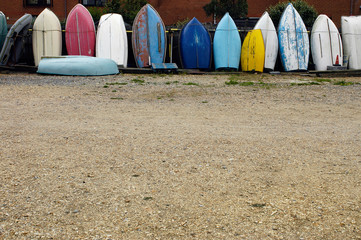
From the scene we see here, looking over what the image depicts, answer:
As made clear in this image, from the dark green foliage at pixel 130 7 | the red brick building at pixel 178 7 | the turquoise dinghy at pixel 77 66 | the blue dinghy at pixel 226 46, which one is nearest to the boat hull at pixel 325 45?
the blue dinghy at pixel 226 46

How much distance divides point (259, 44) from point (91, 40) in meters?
4.94

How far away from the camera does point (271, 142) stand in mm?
4160

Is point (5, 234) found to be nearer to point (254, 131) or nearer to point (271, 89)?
point (254, 131)

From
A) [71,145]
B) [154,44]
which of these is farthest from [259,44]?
[71,145]

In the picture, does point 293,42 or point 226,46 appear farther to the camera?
point 293,42

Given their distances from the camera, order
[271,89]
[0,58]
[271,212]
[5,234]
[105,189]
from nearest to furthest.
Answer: [5,234] < [271,212] < [105,189] < [271,89] < [0,58]

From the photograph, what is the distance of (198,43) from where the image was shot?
1290cm

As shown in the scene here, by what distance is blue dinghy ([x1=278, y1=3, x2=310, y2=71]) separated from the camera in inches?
499

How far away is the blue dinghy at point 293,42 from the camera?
12664mm

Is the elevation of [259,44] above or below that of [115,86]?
above

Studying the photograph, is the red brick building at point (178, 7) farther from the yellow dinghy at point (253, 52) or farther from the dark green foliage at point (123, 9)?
the yellow dinghy at point (253, 52)

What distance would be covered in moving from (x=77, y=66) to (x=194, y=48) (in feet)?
12.3

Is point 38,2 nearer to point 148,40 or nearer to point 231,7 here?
point 231,7

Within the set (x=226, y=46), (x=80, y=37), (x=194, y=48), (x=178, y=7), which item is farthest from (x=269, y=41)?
(x=178, y=7)
